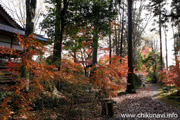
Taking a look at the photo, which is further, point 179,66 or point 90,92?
point 90,92

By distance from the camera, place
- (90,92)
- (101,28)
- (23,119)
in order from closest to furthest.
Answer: (23,119) < (101,28) < (90,92)

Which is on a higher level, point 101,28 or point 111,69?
point 101,28

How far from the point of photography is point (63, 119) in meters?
4.66

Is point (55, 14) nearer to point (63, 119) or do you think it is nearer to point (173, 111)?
point (63, 119)

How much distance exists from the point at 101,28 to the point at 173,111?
541cm

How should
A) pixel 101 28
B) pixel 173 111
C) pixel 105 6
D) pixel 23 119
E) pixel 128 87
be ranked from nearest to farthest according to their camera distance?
pixel 23 119
pixel 173 111
pixel 105 6
pixel 101 28
pixel 128 87

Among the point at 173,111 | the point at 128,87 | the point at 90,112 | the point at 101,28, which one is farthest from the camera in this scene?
the point at 128,87

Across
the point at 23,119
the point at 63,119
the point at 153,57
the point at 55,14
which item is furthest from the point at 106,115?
the point at 153,57

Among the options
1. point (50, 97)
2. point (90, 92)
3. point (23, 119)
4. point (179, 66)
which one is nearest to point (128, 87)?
point (90, 92)

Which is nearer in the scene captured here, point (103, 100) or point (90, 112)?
point (103, 100)

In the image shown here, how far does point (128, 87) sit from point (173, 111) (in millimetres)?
4537

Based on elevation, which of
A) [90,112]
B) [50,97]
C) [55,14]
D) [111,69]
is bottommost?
[90,112]

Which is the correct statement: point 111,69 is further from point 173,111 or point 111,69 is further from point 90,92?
point 90,92

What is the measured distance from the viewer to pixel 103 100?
17.0ft
